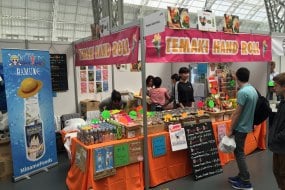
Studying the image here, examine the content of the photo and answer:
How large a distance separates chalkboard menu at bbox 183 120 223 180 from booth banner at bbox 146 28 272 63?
0.92 m

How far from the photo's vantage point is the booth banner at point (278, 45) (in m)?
4.74

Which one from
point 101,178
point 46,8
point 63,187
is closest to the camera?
point 101,178

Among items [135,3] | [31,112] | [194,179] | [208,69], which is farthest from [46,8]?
[194,179]

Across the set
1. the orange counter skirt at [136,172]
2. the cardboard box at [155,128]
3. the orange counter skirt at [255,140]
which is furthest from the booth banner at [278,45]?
the cardboard box at [155,128]

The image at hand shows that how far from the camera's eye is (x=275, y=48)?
476cm

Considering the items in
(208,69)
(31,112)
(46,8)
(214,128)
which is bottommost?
(214,128)

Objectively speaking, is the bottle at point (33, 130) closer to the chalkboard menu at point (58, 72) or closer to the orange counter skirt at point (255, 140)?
the chalkboard menu at point (58, 72)

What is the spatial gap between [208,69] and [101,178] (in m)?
4.88

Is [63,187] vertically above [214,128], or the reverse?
[214,128]

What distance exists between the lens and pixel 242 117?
3146mm

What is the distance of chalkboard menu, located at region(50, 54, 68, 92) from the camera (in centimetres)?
502

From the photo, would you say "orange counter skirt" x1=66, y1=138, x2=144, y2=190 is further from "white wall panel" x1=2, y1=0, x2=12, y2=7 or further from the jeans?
"white wall panel" x1=2, y1=0, x2=12, y2=7

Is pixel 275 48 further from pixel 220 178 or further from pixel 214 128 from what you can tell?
pixel 220 178

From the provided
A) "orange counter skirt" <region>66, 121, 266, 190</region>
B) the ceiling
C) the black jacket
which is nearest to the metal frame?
the ceiling
